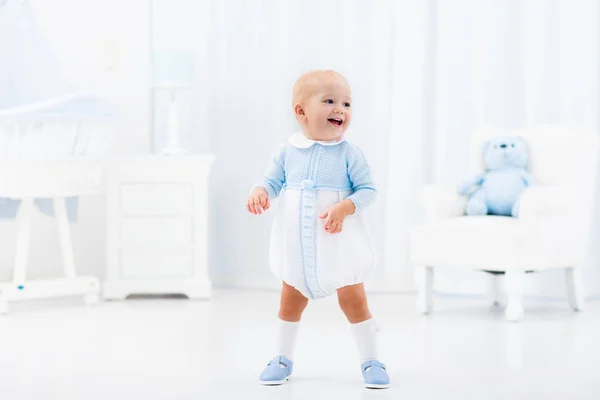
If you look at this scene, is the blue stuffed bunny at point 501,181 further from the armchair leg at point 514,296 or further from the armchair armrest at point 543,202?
the armchair leg at point 514,296

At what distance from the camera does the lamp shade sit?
12.9 ft

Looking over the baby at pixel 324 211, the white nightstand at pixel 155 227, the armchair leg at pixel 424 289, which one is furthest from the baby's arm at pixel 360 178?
the white nightstand at pixel 155 227

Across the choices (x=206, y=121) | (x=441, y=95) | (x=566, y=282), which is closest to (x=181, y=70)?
(x=206, y=121)

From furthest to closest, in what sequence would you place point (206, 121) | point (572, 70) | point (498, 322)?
point (206, 121), point (572, 70), point (498, 322)

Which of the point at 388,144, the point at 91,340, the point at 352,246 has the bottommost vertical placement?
the point at 91,340

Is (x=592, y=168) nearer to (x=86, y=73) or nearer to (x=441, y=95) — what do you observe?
(x=441, y=95)

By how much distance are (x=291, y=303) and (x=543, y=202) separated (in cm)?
139

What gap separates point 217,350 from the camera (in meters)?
2.62

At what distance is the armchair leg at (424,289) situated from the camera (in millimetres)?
3381

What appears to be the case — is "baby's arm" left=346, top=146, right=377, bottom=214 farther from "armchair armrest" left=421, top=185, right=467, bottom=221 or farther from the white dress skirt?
"armchair armrest" left=421, top=185, right=467, bottom=221

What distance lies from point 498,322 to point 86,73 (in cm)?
Answer: 234

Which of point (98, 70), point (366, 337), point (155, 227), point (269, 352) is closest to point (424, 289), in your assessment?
point (269, 352)

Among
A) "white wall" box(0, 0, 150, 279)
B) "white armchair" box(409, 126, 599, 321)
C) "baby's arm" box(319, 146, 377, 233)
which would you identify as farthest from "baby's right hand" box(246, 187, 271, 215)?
"white wall" box(0, 0, 150, 279)

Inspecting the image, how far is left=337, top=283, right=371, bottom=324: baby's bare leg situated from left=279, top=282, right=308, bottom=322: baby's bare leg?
0.33 feet
